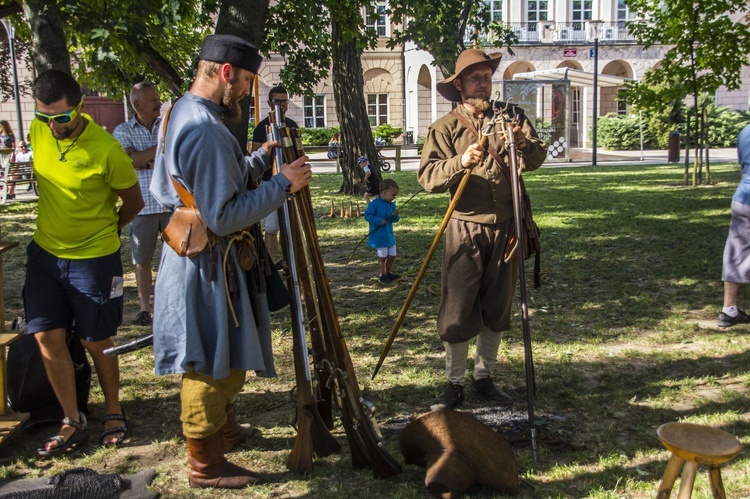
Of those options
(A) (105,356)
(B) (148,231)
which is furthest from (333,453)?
(B) (148,231)

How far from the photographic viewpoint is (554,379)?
486 cm

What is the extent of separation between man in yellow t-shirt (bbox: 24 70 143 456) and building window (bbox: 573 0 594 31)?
4172 centimetres

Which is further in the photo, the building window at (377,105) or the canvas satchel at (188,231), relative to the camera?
the building window at (377,105)

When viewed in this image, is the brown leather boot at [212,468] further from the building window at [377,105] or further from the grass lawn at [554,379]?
the building window at [377,105]

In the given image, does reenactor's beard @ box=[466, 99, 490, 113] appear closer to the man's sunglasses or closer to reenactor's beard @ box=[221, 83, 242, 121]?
reenactor's beard @ box=[221, 83, 242, 121]

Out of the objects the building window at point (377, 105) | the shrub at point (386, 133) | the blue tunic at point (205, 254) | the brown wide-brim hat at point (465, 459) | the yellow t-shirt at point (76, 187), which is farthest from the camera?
the building window at point (377, 105)

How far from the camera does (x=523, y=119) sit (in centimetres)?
427

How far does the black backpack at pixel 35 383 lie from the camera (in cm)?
419

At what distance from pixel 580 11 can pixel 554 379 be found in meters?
41.1

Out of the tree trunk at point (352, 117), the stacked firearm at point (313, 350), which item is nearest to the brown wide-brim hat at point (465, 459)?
the stacked firearm at point (313, 350)

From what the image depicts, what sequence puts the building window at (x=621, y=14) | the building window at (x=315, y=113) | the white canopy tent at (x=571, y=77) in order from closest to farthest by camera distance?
the white canopy tent at (x=571, y=77)
the building window at (x=315, y=113)
the building window at (x=621, y=14)

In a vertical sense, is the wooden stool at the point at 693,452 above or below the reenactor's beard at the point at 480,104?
below

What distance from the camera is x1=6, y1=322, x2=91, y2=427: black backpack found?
419cm

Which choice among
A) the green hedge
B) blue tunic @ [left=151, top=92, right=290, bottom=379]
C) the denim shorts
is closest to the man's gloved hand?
blue tunic @ [left=151, top=92, right=290, bottom=379]
